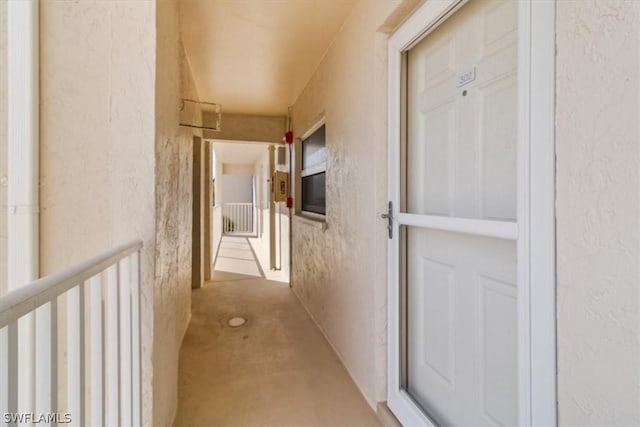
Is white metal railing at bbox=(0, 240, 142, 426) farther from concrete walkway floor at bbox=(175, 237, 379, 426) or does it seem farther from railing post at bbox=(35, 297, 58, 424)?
concrete walkway floor at bbox=(175, 237, 379, 426)

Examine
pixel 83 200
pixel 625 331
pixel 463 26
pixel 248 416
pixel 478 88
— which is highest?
pixel 463 26

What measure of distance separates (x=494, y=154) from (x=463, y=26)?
51 centimetres

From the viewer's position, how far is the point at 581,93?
0.70 m

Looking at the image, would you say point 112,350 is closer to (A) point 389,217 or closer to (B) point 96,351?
(B) point 96,351

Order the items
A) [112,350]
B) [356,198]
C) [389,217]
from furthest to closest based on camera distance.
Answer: [356,198] → [389,217] → [112,350]

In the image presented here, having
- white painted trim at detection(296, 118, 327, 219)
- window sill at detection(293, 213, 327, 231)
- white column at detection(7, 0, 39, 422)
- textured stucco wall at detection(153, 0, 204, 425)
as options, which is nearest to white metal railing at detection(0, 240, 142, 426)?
textured stucco wall at detection(153, 0, 204, 425)

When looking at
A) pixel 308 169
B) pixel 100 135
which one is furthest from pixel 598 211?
pixel 308 169

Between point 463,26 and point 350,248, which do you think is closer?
point 463,26

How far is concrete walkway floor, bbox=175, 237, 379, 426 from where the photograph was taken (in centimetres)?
167

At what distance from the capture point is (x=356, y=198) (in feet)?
6.38

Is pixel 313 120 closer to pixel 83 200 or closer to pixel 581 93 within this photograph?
pixel 83 200

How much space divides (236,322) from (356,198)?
1.77 metres

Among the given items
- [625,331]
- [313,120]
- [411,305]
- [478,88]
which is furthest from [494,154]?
[313,120]

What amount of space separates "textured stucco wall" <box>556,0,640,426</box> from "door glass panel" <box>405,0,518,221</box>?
0.28 m
